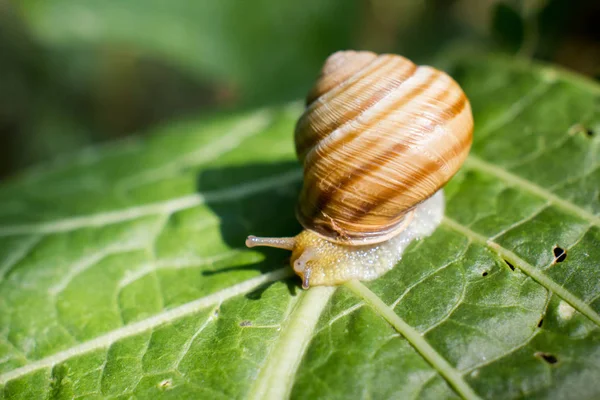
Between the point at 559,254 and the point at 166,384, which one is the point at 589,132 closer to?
the point at 559,254

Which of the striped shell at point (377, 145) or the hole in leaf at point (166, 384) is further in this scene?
the striped shell at point (377, 145)

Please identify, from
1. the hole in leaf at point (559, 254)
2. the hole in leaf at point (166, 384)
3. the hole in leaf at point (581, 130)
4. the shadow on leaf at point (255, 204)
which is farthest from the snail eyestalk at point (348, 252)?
the hole in leaf at point (581, 130)

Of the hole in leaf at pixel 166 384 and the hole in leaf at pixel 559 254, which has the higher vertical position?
the hole in leaf at pixel 559 254

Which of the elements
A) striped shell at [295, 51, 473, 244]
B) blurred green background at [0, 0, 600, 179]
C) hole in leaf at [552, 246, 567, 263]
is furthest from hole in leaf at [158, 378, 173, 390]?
blurred green background at [0, 0, 600, 179]

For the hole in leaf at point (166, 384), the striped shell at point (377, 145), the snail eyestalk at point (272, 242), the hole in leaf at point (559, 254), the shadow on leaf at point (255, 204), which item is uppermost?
the striped shell at point (377, 145)

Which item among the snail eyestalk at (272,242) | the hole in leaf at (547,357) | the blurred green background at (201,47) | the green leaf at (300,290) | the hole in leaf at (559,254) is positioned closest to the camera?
the hole in leaf at (547,357)

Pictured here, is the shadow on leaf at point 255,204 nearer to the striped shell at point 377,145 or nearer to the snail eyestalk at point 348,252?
the snail eyestalk at point 348,252

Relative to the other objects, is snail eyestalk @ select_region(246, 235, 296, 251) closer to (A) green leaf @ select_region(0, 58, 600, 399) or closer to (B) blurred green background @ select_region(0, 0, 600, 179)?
(A) green leaf @ select_region(0, 58, 600, 399)
